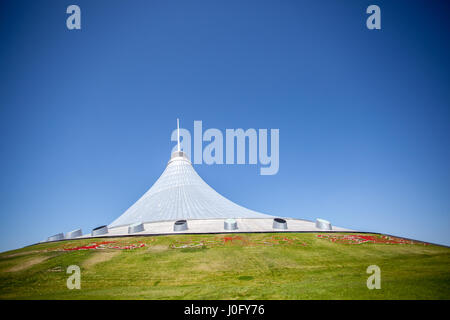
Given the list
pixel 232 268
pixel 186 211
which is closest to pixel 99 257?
pixel 232 268

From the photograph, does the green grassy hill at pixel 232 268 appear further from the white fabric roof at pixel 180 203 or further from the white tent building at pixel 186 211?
the white fabric roof at pixel 180 203

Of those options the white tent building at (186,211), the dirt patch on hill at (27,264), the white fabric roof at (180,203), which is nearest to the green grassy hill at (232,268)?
the dirt patch on hill at (27,264)

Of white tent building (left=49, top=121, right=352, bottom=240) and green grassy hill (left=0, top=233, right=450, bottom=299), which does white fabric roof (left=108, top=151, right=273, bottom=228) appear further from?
green grassy hill (left=0, top=233, right=450, bottom=299)

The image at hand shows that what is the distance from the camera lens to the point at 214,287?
5.66 meters

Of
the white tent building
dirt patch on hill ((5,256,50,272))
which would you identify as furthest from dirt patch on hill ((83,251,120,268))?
the white tent building

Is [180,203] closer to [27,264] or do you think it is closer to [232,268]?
[27,264]

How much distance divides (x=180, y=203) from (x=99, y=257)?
12.5 meters

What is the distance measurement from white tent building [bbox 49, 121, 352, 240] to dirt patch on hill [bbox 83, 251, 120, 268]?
4.26m

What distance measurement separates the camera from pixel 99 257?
906 cm

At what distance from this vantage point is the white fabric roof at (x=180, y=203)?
65.0 ft

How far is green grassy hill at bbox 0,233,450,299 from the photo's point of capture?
5.09m

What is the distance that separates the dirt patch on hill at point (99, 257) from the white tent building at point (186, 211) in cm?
426
